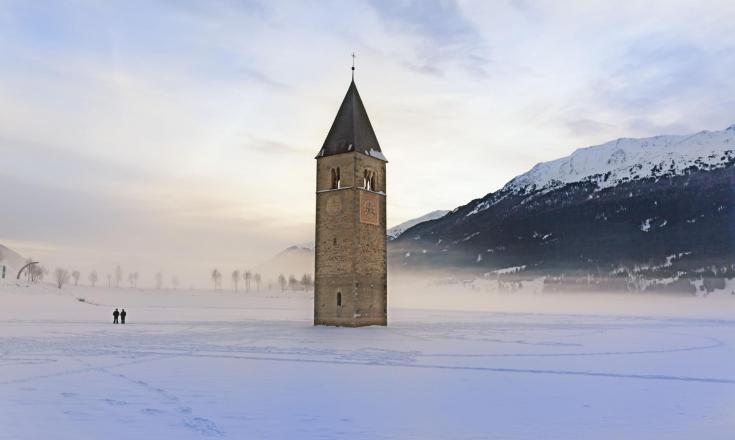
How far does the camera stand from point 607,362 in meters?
26.6

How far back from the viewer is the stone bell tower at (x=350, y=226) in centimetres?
5044

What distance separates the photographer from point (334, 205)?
52219 millimetres

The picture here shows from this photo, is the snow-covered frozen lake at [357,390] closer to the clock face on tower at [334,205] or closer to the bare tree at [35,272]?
the clock face on tower at [334,205]

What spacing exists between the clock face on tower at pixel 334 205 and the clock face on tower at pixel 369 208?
172 centimetres

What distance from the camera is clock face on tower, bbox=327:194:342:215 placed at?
51.9 m

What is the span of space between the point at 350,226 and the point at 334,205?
2.51 meters

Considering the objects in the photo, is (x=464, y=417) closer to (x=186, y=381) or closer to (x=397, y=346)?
(x=186, y=381)

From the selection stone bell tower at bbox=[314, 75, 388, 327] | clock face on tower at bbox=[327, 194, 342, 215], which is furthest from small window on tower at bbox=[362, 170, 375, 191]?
clock face on tower at bbox=[327, 194, 342, 215]

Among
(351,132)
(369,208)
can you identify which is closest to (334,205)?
(369,208)

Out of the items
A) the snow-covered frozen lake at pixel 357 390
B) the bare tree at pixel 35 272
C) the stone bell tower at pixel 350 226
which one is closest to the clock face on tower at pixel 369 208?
the stone bell tower at pixel 350 226

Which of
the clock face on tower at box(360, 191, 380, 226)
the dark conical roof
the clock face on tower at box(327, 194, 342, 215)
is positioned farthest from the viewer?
the dark conical roof

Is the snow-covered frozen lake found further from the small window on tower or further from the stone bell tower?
the small window on tower

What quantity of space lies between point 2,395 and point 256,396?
21.1ft

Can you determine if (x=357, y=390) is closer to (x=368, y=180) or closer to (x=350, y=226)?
(x=350, y=226)
